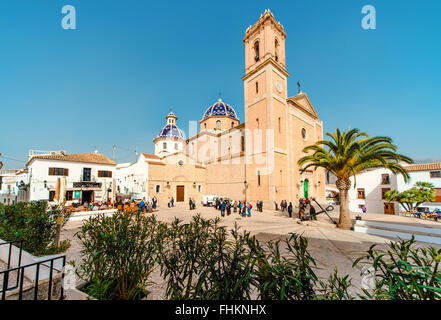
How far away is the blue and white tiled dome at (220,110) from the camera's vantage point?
36.3 m

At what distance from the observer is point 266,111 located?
21328 mm

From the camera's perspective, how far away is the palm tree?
973cm

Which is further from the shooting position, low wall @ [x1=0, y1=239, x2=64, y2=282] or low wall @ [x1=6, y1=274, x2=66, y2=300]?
low wall @ [x1=0, y1=239, x2=64, y2=282]

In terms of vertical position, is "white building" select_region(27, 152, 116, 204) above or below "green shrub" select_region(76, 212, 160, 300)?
above

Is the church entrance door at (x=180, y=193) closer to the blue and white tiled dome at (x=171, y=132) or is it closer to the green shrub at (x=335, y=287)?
the blue and white tiled dome at (x=171, y=132)

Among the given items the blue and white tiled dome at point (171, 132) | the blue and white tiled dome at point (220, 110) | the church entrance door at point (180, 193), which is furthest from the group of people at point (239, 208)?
the blue and white tiled dome at point (171, 132)

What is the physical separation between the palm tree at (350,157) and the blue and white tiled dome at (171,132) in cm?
3538

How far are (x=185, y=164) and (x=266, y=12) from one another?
22016 mm

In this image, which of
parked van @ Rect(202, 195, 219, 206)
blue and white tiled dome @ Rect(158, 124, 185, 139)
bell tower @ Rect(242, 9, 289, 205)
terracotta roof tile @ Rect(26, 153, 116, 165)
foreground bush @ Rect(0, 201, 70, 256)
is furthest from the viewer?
blue and white tiled dome @ Rect(158, 124, 185, 139)

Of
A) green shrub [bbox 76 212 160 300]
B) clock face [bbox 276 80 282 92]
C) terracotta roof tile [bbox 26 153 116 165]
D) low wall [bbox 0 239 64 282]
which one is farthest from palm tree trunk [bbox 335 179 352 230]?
terracotta roof tile [bbox 26 153 116 165]

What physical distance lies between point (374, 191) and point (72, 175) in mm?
36819

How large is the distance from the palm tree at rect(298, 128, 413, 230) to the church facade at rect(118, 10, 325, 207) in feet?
29.4

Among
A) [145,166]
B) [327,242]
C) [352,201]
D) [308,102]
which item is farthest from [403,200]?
[145,166]

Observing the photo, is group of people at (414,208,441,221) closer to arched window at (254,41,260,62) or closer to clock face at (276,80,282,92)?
clock face at (276,80,282,92)
